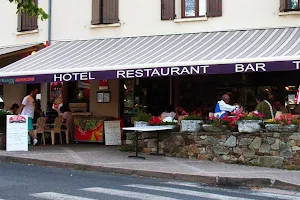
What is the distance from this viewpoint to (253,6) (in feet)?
43.2

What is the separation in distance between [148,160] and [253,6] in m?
5.35

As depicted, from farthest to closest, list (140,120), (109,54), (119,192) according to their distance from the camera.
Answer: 1. (109,54)
2. (140,120)
3. (119,192)

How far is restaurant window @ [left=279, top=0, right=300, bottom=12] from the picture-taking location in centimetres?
1271

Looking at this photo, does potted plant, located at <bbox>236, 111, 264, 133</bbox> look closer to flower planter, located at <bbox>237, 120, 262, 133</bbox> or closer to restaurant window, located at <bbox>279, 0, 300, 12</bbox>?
flower planter, located at <bbox>237, 120, 262, 133</bbox>

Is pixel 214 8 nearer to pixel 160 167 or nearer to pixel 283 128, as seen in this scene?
pixel 283 128

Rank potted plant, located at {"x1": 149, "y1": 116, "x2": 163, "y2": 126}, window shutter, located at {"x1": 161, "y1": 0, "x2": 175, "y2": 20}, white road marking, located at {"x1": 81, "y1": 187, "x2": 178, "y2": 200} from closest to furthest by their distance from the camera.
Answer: white road marking, located at {"x1": 81, "y1": 187, "x2": 178, "y2": 200}
potted plant, located at {"x1": 149, "y1": 116, "x2": 163, "y2": 126}
window shutter, located at {"x1": 161, "y1": 0, "x2": 175, "y2": 20}

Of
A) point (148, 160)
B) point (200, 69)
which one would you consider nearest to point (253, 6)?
point (200, 69)

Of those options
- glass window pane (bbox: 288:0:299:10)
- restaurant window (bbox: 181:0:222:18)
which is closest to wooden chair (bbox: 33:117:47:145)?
restaurant window (bbox: 181:0:222:18)

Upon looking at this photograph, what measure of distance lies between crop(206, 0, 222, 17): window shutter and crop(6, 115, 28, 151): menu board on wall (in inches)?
228

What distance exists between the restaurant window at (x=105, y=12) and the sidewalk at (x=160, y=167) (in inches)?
166

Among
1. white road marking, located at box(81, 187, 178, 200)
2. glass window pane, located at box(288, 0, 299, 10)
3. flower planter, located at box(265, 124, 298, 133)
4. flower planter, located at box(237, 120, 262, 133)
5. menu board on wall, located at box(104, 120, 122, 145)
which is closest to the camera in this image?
white road marking, located at box(81, 187, 178, 200)

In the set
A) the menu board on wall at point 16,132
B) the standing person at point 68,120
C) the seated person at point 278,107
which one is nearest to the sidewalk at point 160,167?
the menu board on wall at point 16,132

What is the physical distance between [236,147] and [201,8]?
4.85 m

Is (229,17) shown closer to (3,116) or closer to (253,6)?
(253,6)
